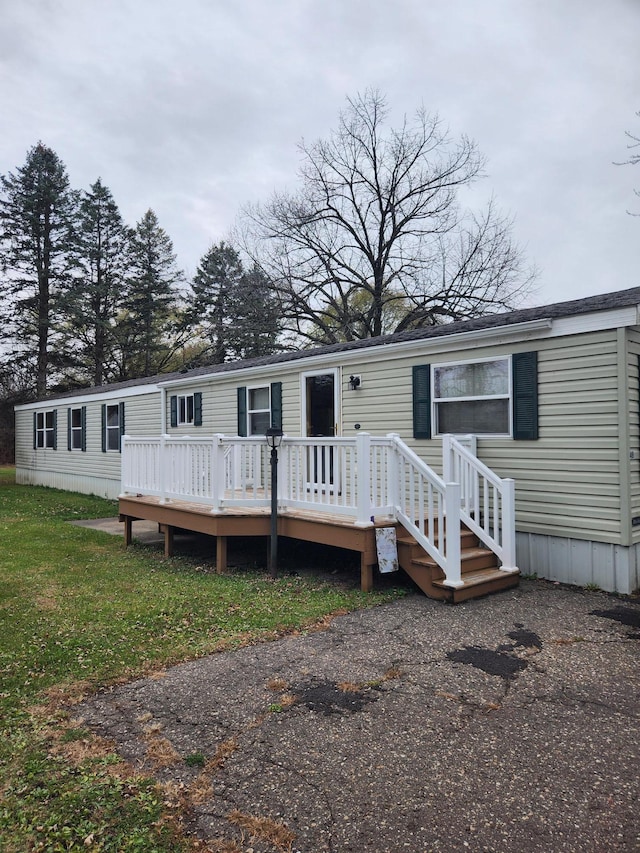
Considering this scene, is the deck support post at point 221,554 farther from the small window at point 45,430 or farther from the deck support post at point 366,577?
the small window at point 45,430

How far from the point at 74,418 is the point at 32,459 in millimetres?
3826

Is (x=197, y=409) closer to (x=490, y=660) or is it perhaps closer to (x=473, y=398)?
(x=473, y=398)

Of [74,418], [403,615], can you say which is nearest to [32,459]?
[74,418]

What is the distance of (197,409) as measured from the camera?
1127 cm

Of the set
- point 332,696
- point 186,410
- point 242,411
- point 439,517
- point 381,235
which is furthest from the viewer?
point 381,235

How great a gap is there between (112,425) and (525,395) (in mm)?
10989

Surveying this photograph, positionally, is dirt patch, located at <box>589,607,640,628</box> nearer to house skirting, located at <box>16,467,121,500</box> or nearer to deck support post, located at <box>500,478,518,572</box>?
deck support post, located at <box>500,478,518,572</box>

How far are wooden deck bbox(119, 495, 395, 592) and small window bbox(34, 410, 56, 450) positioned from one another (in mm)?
10773

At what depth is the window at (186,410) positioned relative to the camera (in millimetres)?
11242

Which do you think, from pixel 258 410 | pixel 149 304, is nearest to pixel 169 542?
pixel 258 410

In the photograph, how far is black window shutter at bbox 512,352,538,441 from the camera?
604 centimetres

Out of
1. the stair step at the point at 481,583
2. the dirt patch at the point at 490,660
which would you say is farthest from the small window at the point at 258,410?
the dirt patch at the point at 490,660

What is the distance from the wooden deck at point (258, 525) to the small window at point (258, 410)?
249cm

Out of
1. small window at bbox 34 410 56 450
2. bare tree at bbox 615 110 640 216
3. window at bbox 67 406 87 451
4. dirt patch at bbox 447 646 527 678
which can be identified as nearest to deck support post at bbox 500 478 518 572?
dirt patch at bbox 447 646 527 678
